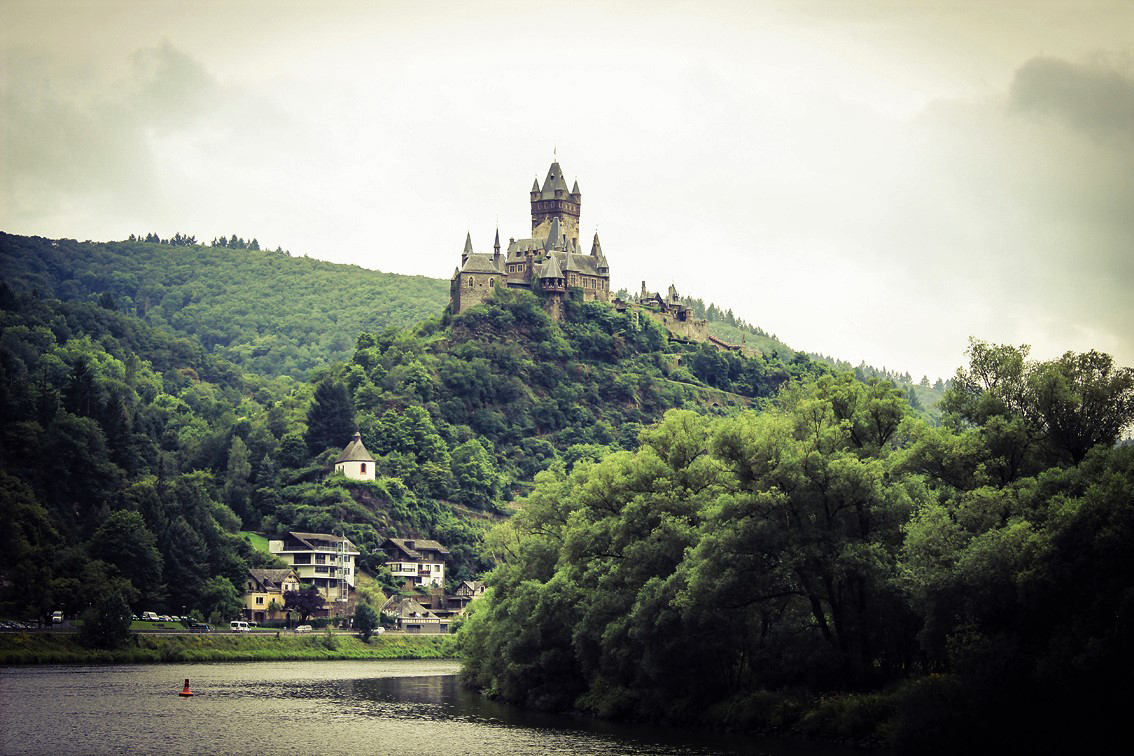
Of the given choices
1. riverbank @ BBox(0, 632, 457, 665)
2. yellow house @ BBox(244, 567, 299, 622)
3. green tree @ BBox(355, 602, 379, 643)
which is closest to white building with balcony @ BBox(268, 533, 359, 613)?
yellow house @ BBox(244, 567, 299, 622)

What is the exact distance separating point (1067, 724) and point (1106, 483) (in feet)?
31.4

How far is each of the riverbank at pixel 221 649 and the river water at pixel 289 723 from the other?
374 inches

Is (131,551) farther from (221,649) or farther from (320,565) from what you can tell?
(320,565)

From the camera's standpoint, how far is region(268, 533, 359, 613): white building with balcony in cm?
19325

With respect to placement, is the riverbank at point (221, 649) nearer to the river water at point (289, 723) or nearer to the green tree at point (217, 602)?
Result: the green tree at point (217, 602)

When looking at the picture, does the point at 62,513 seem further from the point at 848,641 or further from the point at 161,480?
the point at 848,641

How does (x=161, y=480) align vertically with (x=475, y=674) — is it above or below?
above

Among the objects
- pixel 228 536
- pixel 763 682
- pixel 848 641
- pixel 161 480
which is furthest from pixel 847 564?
pixel 161 480

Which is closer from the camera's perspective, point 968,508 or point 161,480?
point 968,508

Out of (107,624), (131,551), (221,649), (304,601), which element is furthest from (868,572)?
(304,601)

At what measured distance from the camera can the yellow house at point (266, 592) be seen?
182 meters

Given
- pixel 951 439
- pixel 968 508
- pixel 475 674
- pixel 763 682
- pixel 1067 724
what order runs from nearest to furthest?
pixel 1067 724, pixel 968 508, pixel 951 439, pixel 763 682, pixel 475 674

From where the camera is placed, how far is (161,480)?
189m

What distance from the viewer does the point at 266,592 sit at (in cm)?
18338
